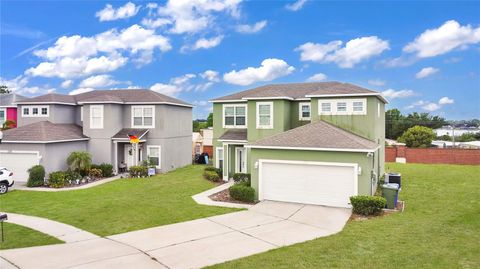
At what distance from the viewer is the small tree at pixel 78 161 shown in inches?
851

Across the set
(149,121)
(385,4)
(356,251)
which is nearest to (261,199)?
(356,251)

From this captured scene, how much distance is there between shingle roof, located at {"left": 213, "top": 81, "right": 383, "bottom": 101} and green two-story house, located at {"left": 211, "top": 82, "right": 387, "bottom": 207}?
5 centimetres

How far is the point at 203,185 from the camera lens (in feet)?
63.1

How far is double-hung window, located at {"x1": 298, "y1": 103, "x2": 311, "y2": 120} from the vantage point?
20.4 meters

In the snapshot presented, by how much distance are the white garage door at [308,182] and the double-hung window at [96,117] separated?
47.7 ft

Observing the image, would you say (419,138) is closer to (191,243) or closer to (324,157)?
(324,157)

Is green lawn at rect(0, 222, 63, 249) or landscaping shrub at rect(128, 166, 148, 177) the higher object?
landscaping shrub at rect(128, 166, 148, 177)

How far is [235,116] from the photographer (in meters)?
22.5

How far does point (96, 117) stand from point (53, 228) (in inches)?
569

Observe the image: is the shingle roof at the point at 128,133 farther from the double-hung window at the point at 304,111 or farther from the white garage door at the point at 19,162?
the double-hung window at the point at 304,111

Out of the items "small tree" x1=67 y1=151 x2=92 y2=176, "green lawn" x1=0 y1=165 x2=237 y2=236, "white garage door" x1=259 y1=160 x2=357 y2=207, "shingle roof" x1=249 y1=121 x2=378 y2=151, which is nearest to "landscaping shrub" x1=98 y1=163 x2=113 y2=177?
"small tree" x1=67 y1=151 x2=92 y2=176

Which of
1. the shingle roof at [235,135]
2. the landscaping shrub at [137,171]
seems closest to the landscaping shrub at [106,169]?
the landscaping shrub at [137,171]

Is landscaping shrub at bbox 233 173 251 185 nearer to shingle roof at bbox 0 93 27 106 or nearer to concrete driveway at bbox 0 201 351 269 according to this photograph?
concrete driveway at bbox 0 201 351 269

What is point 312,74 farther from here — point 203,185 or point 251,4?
point 203,185
